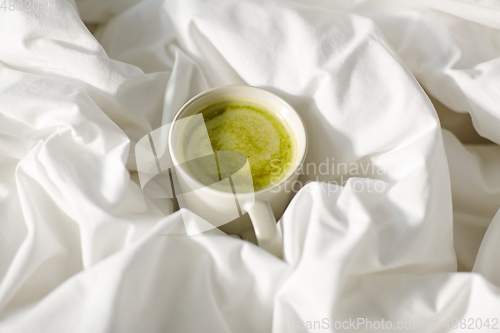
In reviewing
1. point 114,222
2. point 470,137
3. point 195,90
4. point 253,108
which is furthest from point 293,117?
point 470,137

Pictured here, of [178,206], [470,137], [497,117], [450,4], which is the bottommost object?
[178,206]

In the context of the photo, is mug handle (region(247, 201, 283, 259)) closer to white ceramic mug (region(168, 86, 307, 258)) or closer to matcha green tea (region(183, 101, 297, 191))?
white ceramic mug (region(168, 86, 307, 258))

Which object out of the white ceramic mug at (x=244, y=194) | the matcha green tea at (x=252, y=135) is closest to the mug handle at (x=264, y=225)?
the white ceramic mug at (x=244, y=194)

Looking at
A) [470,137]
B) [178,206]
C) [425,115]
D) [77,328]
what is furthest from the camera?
[470,137]

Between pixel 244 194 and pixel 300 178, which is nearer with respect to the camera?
pixel 244 194

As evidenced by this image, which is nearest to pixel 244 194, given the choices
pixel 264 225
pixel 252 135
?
pixel 264 225

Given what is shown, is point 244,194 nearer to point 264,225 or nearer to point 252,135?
point 264,225

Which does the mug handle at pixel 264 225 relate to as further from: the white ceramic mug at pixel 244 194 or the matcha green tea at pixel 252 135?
the matcha green tea at pixel 252 135

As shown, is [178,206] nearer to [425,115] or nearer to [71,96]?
[71,96]
